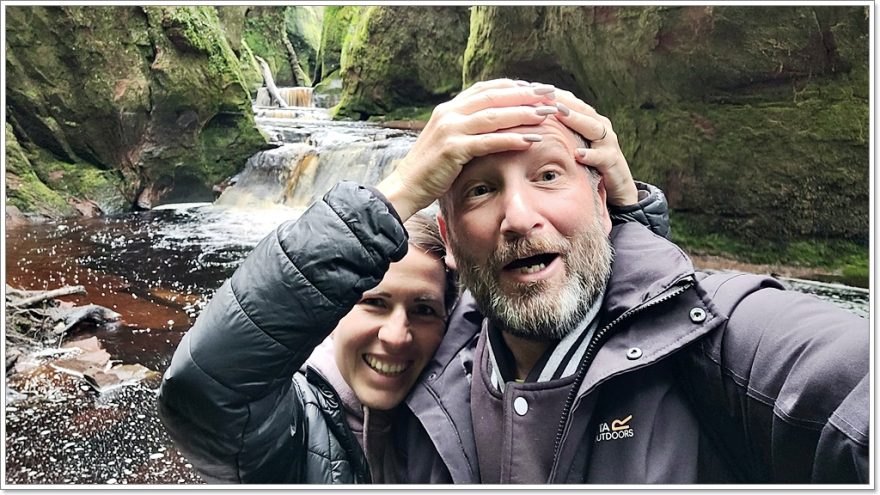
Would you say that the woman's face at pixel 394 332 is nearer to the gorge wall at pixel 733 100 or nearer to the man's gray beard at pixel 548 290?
the man's gray beard at pixel 548 290

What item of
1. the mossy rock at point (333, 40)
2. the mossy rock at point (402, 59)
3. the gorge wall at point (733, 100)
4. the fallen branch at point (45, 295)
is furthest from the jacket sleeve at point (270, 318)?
the mossy rock at point (333, 40)

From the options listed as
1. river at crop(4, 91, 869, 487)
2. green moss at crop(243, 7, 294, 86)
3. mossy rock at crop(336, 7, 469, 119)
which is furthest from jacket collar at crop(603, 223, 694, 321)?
green moss at crop(243, 7, 294, 86)

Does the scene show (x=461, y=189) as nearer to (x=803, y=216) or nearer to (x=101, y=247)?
(x=803, y=216)

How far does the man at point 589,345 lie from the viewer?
56cm

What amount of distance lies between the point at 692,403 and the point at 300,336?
408mm

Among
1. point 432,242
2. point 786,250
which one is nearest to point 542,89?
point 432,242

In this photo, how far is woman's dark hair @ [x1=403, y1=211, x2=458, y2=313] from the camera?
0.88 meters

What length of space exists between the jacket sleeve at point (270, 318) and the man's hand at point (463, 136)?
5 centimetres

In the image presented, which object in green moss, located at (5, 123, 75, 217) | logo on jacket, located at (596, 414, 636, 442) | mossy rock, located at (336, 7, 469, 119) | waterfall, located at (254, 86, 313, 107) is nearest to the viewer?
logo on jacket, located at (596, 414, 636, 442)

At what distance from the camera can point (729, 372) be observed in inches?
23.4

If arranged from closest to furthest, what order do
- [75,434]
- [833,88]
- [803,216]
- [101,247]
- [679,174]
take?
1. [75,434]
2. [833,88]
3. [803,216]
4. [679,174]
5. [101,247]

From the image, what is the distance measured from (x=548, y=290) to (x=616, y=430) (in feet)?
0.55

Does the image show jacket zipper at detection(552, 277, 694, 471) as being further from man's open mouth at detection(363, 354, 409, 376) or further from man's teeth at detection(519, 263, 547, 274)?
man's open mouth at detection(363, 354, 409, 376)

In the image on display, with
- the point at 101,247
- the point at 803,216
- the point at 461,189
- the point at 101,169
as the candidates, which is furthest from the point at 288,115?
the point at 461,189
